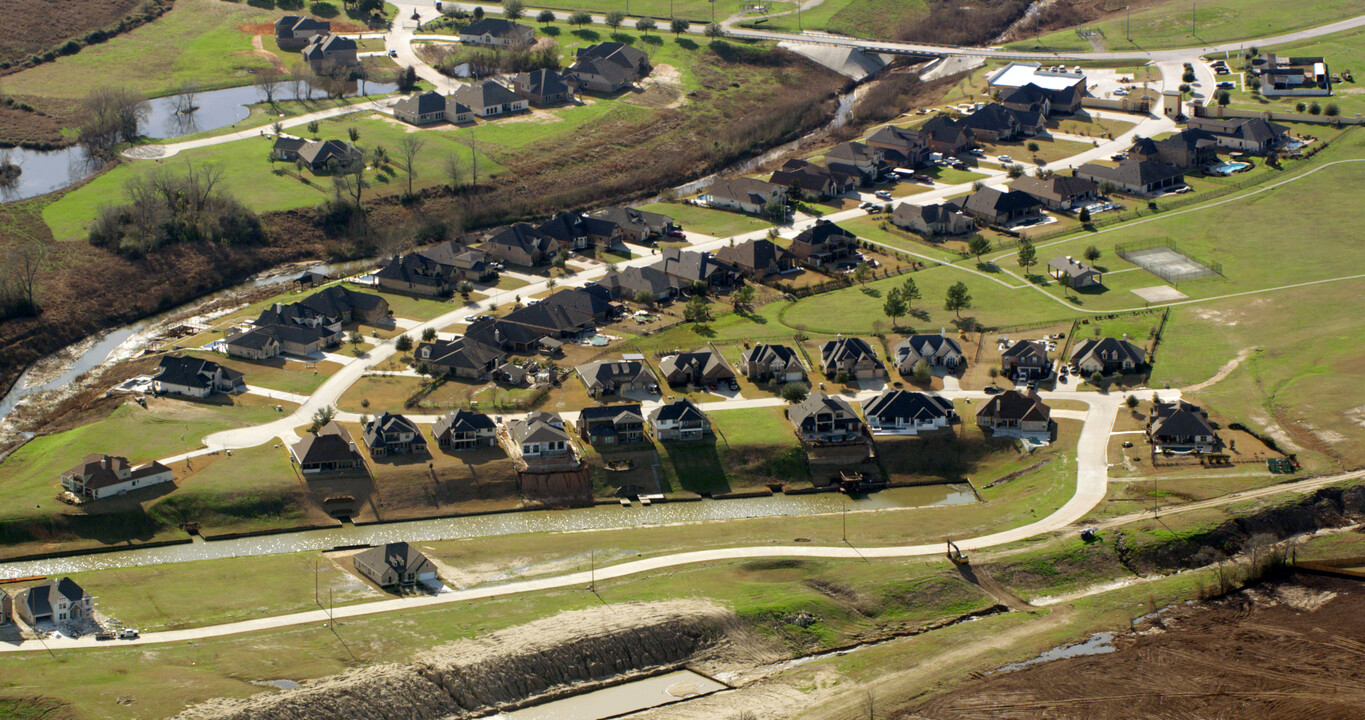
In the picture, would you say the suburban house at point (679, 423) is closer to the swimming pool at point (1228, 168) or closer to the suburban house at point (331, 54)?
the swimming pool at point (1228, 168)

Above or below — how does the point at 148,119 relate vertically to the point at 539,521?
above

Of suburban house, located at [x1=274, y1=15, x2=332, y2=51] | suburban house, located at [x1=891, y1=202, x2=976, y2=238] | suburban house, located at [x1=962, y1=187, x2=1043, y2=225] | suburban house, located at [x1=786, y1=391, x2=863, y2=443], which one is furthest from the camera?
suburban house, located at [x1=274, y1=15, x2=332, y2=51]

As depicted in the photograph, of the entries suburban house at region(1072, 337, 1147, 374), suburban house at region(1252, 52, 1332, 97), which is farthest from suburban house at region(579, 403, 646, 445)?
suburban house at region(1252, 52, 1332, 97)

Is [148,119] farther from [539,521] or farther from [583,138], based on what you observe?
[539,521]

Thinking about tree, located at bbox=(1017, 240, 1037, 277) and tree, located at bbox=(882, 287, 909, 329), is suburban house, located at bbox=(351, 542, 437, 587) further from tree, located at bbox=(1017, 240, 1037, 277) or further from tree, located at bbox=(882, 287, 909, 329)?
tree, located at bbox=(1017, 240, 1037, 277)

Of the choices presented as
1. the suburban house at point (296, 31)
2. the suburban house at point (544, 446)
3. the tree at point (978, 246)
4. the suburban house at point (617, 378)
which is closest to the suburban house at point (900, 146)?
the tree at point (978, 246)

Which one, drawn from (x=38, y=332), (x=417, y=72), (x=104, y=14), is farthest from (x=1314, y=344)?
(x=104, y=14)
